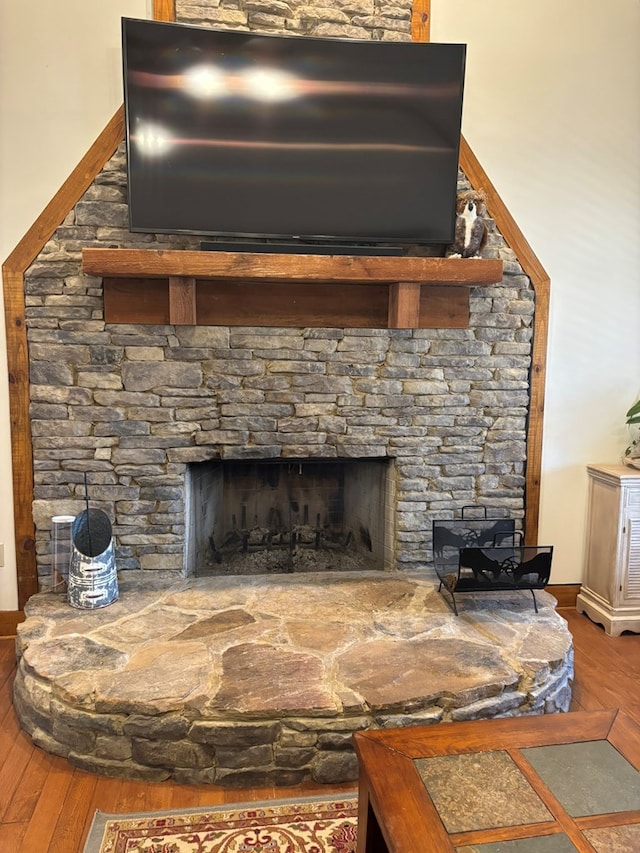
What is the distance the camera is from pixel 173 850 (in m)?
1.77

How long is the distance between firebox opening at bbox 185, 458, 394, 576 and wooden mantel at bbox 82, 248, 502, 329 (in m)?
0.80

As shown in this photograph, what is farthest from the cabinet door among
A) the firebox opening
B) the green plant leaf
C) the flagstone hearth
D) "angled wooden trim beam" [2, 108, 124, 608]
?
"angled wooden trim beam" [2, 108, 124, 608]

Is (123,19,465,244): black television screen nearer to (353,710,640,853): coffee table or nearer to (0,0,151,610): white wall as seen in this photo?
(0,0,151,610): white wall

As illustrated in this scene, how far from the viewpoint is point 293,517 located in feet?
11.3

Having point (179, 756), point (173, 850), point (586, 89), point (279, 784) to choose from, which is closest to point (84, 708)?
point (179, 756)

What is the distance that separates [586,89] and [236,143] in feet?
5.93

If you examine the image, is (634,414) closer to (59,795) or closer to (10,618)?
(59,795)

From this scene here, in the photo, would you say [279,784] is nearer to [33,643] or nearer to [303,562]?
[33,643]

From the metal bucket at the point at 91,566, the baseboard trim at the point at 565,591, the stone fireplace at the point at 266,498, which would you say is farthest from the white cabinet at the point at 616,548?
the metal bucket at the point at 91,566

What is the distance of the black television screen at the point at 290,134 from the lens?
103 inches

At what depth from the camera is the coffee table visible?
4.08 feet

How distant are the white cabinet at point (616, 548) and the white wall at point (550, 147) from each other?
0.13 meters

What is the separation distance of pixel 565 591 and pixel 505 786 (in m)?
2.24

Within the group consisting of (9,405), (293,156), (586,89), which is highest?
(586,89)
